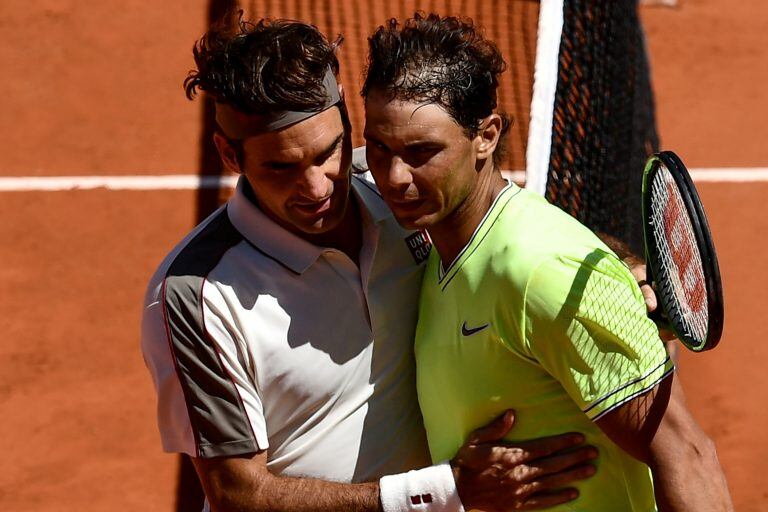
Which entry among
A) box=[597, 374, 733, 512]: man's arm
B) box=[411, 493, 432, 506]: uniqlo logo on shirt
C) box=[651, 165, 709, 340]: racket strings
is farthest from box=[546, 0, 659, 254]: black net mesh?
box=[597, 374, 733, 512]: man's arm

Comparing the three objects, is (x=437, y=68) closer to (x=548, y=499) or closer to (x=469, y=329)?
(x=469, y=329)

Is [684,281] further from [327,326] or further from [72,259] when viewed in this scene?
[72,259]

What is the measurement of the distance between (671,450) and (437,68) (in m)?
1.38

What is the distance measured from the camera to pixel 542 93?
5.75m

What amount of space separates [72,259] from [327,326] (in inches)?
179

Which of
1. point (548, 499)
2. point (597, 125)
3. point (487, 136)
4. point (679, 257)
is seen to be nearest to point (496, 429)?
point (548, 499)

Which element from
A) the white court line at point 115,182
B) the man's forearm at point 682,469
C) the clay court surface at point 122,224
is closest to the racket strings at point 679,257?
the man's forearm at point 682,469

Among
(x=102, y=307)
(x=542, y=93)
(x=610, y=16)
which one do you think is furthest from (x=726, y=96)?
(x=102, y=307)

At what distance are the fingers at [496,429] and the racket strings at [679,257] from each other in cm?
60

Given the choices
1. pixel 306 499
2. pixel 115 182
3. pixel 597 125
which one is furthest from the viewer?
pixel 115 182

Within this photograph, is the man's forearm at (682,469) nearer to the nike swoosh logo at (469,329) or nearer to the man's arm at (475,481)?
the man's arm at (475,481)

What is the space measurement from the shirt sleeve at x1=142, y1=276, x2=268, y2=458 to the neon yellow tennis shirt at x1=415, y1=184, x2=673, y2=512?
2.06 feet

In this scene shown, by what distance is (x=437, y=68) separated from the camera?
11.3 feet

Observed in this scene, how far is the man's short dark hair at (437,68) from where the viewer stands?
340cm
